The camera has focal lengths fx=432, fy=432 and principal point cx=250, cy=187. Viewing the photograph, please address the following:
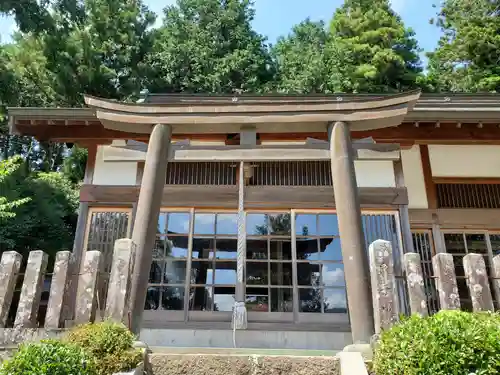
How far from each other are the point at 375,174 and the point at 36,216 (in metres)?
8.91

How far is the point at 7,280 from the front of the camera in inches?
183

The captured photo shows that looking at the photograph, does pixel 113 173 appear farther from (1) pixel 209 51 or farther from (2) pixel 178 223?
(1) pixel 209 51

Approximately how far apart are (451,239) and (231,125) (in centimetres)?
512

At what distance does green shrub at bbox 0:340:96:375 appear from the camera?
3043 mm

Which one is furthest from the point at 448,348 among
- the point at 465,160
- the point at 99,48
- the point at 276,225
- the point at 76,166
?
the point at 99,48

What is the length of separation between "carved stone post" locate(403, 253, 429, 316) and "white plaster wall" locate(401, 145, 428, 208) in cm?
431

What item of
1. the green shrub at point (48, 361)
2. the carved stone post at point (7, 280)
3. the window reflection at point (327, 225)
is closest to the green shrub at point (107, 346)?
the green shrub at point (48, 361)

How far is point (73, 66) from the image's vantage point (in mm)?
18516

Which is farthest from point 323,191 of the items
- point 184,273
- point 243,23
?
point 243,23

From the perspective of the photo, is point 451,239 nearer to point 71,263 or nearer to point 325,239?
point 325,239

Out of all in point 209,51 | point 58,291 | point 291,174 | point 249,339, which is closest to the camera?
point 58,291

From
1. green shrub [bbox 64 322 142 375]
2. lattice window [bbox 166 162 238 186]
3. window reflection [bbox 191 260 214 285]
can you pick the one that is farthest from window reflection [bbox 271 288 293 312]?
green shrub [bbox 64 322 142 375]

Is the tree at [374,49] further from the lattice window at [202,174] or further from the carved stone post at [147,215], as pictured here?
the carved stone post at [147,215]

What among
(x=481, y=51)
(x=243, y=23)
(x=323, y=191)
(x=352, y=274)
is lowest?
(x=352, y=274)
